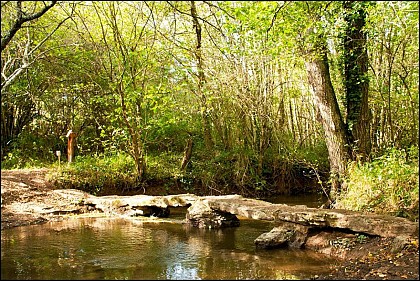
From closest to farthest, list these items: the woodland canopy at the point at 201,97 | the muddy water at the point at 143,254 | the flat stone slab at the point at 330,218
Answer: the muddy water at the point at 143,254, the flat stone slab at the point at 330,218, the woodland canopy at the point at 201,97

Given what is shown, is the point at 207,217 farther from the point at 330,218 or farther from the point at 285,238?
the point at 330,218

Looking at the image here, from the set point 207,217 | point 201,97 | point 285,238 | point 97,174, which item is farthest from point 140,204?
point 201,97

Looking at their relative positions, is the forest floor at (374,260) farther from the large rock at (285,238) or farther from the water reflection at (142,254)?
the large rock at (285,238)

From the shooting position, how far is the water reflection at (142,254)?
5906 mm

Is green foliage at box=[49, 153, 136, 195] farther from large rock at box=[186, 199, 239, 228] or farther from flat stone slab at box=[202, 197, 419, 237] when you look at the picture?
flat stone slab at box=[202, 197, 419, 237]

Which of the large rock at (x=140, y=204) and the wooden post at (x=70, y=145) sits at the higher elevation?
the wooden post at (x=70, y=145)

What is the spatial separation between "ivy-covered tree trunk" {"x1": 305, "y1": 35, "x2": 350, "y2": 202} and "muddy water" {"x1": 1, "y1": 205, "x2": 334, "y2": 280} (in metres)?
2.09

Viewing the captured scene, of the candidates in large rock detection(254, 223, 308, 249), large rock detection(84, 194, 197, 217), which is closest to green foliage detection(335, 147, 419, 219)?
large rock detection(254, 223, 308, 249)

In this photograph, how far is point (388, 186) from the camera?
805 cm

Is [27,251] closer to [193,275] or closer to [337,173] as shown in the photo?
[193,275]

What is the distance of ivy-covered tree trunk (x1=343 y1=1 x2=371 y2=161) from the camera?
10.4 m

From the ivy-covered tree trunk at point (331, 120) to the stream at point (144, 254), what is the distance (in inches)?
76.9

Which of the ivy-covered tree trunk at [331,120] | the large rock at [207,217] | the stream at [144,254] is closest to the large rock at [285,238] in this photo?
the stream at [144,254]

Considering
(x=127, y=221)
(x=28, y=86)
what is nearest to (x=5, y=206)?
(x=127, y=221)
